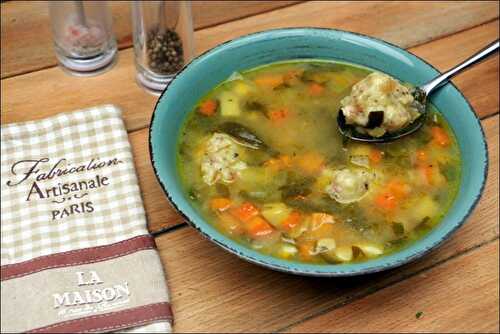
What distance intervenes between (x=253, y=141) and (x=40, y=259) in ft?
1.62

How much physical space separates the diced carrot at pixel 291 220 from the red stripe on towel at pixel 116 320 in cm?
26

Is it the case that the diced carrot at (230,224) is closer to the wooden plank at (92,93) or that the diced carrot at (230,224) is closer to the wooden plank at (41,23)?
the wooden plank at (92,93)

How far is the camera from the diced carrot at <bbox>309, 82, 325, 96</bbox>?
1.71 meters

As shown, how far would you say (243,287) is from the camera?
1420 mm

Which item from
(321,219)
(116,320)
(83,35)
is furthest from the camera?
(83,35)

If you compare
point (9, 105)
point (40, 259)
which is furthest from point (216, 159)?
point (9, 105)

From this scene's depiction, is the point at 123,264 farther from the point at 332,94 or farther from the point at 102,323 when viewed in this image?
the point at 332,94

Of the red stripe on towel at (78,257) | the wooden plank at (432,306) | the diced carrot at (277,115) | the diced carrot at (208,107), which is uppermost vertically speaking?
the diced carrot at (208,107)

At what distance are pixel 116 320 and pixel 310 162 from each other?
1.68ft

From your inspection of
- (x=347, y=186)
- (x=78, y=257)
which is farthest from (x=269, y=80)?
(x=78, y=257)

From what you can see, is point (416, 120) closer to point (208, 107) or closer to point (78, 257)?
point (208, 107)

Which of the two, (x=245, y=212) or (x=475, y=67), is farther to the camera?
(x=475, y=67)

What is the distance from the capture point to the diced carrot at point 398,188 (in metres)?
1.49

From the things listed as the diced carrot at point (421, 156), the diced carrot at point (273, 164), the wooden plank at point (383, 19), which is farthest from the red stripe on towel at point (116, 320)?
the wooden plank at point (383, 19)
